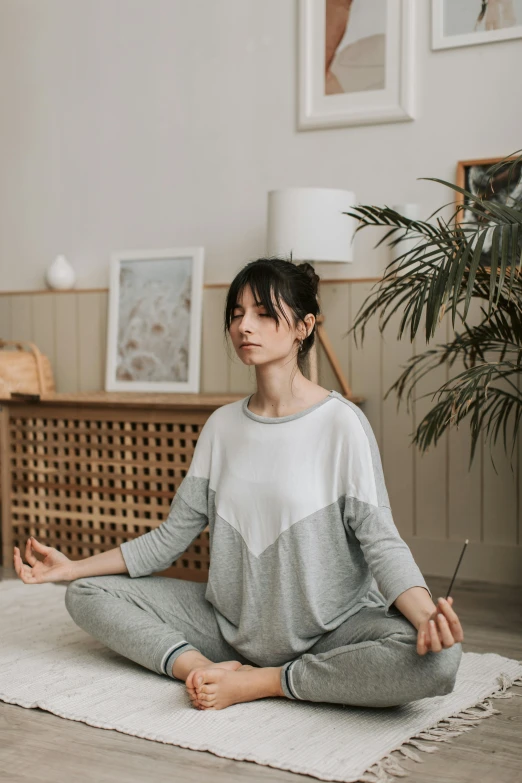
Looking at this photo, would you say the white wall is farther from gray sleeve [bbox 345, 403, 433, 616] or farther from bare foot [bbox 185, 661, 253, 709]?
bare foot [bbox 185, 661, 253, 709]

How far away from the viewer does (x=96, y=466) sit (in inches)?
131

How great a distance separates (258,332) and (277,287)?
0.33 feet

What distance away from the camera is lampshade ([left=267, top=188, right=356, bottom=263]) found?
300 centimetres

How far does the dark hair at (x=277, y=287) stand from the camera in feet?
6.23

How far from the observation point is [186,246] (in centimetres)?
361

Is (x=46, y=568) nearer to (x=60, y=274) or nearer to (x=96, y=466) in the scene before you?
(x=96, y=466)

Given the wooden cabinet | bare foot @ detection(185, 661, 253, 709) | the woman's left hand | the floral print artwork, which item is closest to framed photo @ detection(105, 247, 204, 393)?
the floral print artwork

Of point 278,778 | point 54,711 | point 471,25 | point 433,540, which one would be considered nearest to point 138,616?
point 54,711

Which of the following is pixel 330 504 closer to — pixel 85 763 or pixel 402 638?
pixel 402 638

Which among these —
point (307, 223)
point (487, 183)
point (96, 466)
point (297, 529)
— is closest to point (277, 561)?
point (297, 529)

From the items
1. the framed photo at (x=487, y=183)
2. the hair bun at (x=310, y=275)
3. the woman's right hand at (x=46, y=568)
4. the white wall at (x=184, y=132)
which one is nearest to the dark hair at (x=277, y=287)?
the hair bun at (x=310, y=275)

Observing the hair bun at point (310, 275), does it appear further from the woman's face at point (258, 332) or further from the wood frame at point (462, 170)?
the wood frame at point (462, 170)

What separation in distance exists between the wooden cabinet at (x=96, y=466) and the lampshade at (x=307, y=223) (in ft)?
1.75

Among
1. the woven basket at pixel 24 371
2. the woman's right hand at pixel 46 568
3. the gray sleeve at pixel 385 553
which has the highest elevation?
the woven basket at pixel 24 371
